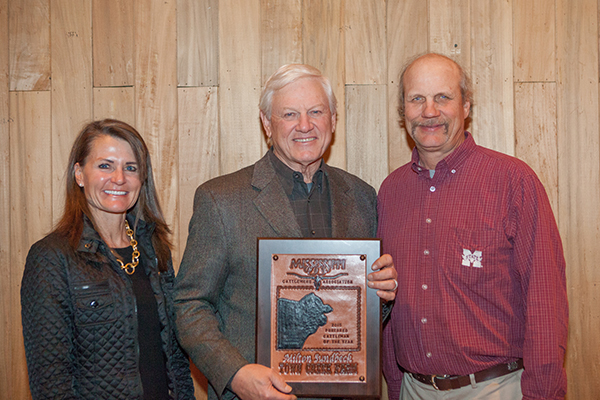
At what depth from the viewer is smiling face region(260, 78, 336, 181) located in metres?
2.15

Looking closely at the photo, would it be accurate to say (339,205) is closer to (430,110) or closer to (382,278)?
(382,278)

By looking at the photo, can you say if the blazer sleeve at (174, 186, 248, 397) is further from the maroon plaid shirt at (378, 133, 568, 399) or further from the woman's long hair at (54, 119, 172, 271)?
the maroon plaid shirt at (378, 133, 568, 399)

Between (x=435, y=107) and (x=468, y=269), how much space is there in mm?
765

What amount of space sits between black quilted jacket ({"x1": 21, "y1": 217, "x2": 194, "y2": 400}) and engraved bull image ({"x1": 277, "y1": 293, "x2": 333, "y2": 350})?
0.67 meters

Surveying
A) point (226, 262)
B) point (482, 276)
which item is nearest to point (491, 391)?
point (482, 276)

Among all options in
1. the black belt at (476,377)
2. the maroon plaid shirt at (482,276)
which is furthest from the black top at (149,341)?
the black belt at (476,377)

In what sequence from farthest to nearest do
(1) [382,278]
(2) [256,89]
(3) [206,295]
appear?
(2) [256,89] → (3) [206,295] → (1) [382,278]

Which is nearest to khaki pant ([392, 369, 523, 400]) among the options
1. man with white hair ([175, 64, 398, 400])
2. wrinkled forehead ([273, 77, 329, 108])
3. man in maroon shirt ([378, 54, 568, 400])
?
man in maroon shirt ([378, 54, 568, 400])

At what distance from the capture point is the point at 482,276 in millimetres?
2100

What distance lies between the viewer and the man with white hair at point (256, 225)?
1.87 meters

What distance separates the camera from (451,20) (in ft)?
9.48

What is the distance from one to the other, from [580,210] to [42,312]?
9.64ft

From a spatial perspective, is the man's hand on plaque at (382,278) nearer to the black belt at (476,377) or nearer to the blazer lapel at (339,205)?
the blazer lapel at (339,205)

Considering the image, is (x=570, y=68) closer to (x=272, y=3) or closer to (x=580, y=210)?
(x=580, y=210)
